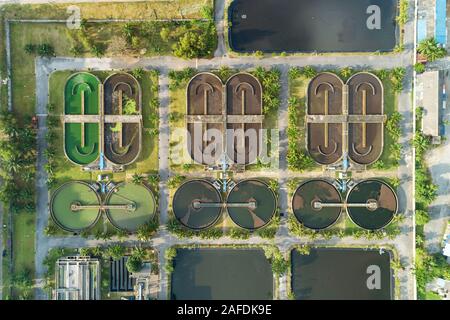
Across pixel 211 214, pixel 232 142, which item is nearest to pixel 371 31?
pixel 232 142

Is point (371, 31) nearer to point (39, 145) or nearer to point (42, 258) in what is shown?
point (39, 145)

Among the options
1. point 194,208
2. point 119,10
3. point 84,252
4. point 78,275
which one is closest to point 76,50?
point 119,10

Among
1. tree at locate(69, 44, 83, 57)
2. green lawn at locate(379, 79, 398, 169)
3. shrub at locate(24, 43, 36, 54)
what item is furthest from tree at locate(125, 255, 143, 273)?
green lawn at locate(379, 79, 398, 169)

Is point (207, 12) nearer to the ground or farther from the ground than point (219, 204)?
farther from the ground

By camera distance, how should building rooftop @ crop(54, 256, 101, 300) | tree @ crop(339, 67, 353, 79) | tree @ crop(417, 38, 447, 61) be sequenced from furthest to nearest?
building rooftop @ crop(54, 256, 101, 300) < tree @ crop(339, 67, 353, 79) < tree @ crop(417, 38, 447, 61)

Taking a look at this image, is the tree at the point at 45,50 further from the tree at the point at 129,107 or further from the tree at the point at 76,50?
the tree at the point at 129,107

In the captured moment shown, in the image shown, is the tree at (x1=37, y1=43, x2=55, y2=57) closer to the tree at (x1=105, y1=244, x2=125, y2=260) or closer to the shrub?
the shrub

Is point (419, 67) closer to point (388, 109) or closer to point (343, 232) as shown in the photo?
point (388, 109)

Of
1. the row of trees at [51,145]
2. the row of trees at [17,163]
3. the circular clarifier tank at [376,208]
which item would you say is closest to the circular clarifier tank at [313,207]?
the circular clarifier tank at [376,208]
